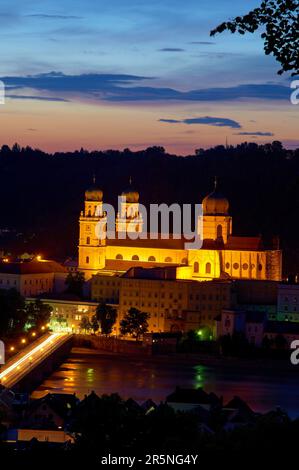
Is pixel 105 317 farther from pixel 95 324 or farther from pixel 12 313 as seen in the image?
pixel 12 313

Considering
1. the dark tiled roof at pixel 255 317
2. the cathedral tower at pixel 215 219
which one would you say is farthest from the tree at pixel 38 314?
the dark tiled roof at pixel 255 317

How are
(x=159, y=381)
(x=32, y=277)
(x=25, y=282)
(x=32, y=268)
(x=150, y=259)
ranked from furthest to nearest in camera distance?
(x=32, y=268) < (x=32, y=277) < (x=25, y=282) < (x=150, y=259) < (x=159, y=381)

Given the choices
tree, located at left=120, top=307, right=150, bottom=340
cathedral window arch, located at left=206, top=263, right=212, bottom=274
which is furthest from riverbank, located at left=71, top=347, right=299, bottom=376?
cathedral window arch, located at left=206, top=263, right=212, bottom=274

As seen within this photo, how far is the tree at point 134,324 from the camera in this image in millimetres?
33375

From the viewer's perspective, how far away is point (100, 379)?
28.0 meters

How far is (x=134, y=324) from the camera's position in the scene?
33.4 meters

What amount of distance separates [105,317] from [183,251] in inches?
132

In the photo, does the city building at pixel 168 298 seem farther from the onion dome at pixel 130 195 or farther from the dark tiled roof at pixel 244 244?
the onion dome at pixel 130 195

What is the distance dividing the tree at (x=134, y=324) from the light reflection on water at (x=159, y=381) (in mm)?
1199

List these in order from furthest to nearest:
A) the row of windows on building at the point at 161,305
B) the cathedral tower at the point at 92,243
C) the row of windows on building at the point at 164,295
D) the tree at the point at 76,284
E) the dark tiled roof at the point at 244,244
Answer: the cathedral tower at the point at 92,243
the tree at the point at 76,284
the dark tiled roof at the point at 244,244
the row of windows on building at the point at 161,305
the row of windows on building at the point at 164,295

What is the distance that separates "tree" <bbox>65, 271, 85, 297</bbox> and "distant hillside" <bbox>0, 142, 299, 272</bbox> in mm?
10317

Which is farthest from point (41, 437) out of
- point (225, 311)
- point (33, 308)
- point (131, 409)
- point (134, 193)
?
point (134, 193)

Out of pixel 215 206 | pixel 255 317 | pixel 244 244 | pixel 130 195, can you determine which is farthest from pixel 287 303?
pixel 130 195

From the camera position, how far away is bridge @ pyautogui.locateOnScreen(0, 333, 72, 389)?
84.4 ft
